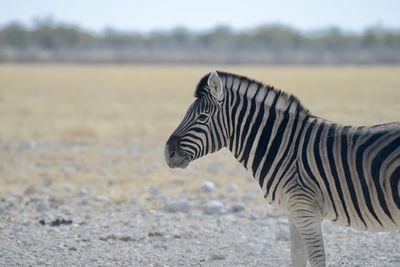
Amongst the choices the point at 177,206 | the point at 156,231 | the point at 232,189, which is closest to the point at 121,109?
the point at 232,189

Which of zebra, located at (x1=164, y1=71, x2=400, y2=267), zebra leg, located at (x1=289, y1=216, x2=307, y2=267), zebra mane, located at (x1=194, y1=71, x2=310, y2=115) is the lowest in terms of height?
zebra leg, located at (x1=289, y1=216, x2=307, y2=267)

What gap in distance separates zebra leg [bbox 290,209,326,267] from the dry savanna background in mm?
1522

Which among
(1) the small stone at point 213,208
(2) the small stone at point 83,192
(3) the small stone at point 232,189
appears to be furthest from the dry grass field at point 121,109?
(1) the small stone at point 213,208

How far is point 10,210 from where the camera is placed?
1028 cm

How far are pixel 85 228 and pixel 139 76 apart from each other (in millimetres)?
39020

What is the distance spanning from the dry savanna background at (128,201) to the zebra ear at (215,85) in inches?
81.2

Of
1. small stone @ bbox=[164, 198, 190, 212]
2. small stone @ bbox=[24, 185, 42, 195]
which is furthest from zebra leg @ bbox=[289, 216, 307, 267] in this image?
small stone @ bbox=[24, 185, 42, 195]

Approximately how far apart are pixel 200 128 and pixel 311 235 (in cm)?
143

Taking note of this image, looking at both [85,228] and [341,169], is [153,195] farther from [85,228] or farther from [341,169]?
[341,169]

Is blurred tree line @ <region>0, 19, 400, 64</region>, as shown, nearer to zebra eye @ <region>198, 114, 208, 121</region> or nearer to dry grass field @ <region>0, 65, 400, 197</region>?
dry grass field @ <region>0, 65, 400, 197</region>

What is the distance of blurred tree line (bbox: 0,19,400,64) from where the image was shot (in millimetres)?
69000

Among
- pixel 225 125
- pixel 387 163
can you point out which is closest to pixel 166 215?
pixel 225 125

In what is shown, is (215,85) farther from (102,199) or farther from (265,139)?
(102,199)

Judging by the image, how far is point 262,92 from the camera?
22.1ft
